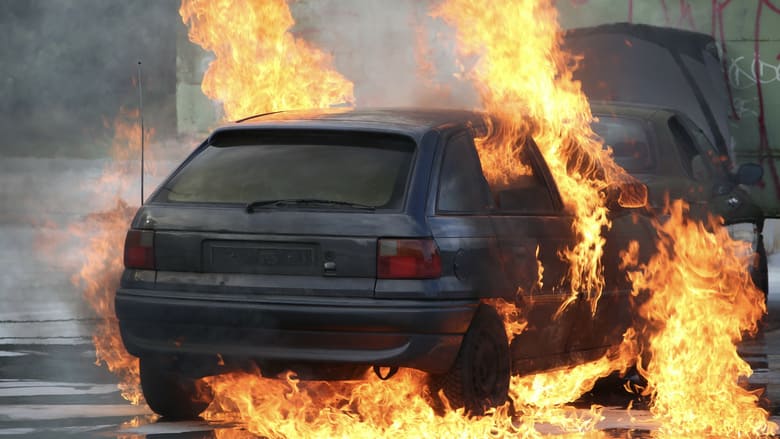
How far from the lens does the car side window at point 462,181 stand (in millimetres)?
7832

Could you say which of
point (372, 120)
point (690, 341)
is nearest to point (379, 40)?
point (690, 341)

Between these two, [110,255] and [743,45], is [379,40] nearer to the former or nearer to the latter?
[110,255]

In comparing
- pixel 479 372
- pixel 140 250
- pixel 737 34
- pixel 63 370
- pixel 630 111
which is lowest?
pixel 63 370

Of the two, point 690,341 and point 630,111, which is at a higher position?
point 630,111

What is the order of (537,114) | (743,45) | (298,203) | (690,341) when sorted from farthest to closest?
(743,45), (690,341), (537,114), (298,203)

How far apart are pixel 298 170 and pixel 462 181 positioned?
0.76m

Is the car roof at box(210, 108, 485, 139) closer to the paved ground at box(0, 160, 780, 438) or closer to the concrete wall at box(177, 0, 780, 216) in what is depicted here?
the paved ground at box(0, 160, 780, 438)

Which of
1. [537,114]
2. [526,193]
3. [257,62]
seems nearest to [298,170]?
[526,193]

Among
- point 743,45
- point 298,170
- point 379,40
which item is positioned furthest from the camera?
point 743,45

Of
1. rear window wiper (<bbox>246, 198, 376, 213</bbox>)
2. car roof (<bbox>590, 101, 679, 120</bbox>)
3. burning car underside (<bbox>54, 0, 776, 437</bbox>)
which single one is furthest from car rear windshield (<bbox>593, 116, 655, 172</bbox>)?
rear window wiper (<bbox>246, 198, 376, 213</bbox>)

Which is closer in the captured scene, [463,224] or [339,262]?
[339,262]

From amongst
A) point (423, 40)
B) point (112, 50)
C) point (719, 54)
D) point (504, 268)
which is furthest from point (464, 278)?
point (112, 50)

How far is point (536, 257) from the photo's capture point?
827 centimetres

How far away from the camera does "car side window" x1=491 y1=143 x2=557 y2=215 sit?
820 centimetres
